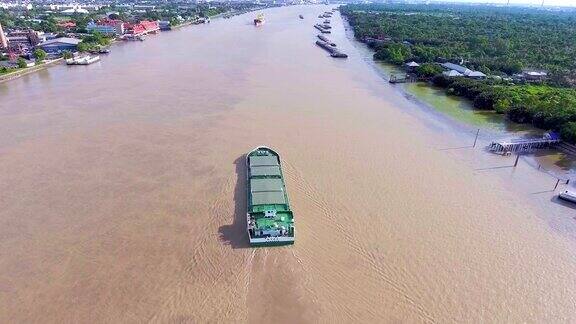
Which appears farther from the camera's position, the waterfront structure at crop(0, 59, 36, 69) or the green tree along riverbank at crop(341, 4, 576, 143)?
the waterfront structure at crop(0, 59, 36, 69)

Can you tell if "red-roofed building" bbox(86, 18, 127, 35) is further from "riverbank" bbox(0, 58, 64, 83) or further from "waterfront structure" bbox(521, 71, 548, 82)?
"waterfront structure" bbox(521, 71, 548, 82)

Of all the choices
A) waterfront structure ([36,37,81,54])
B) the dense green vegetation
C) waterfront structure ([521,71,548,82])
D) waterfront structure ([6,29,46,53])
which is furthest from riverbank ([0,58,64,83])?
waterfront structure ([521,71,548,82])

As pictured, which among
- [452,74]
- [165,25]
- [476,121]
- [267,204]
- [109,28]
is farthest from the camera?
[165,25]

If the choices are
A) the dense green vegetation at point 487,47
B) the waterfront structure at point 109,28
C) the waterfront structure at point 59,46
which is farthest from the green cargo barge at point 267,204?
the waterfront structure at point 109,28

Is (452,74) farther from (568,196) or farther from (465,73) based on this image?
(568,196)

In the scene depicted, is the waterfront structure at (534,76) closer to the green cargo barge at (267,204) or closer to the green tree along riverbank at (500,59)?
the green tree along riverbank at (500,59)

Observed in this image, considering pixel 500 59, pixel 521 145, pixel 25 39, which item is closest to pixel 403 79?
pixel 500 59

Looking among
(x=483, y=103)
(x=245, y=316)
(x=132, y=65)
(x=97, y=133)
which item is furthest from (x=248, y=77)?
(x=245, y=316)
